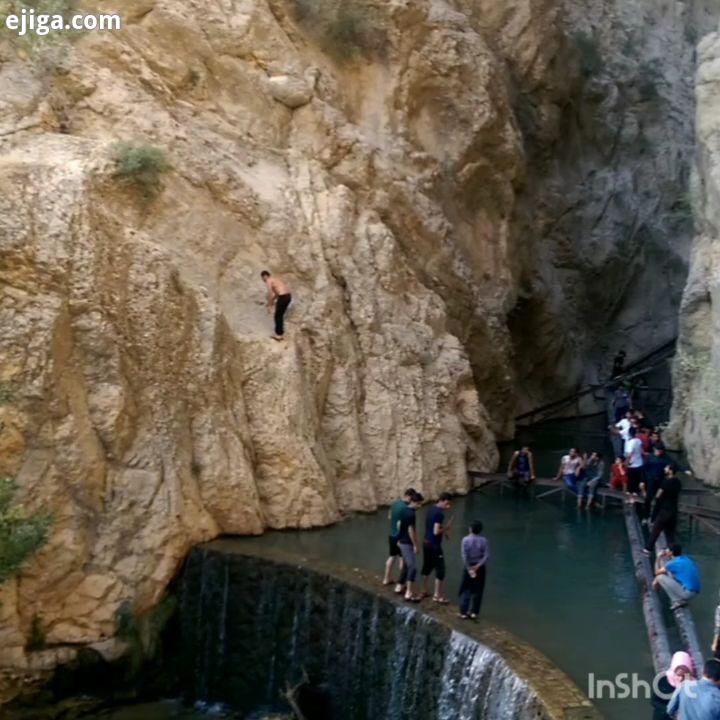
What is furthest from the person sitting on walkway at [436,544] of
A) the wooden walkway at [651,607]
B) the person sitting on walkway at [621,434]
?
the person sitting on walkway at [621,434]

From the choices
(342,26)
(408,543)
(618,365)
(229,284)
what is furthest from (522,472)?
(618,365)

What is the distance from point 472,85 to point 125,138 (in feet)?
35.5

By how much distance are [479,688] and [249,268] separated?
387 inches

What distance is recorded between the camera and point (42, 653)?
536 inches

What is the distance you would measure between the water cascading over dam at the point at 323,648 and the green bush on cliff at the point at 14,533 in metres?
2.75

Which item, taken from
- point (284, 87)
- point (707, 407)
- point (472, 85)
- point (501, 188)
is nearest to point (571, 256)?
point (501, 188)

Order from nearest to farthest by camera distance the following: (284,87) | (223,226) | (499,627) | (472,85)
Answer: (499,627)
(223,226)
(284,87)
(472,85)

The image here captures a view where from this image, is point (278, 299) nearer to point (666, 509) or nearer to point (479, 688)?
point (666, 509)

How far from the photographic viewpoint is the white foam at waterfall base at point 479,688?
1077 centimetres

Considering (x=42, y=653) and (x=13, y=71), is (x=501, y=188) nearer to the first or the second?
(x=13, y=71)

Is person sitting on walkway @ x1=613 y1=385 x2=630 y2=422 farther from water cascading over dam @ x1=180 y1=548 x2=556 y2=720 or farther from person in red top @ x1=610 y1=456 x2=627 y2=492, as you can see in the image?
water cascading over dam @ x1=180 y1=548 x2=556 y2=720

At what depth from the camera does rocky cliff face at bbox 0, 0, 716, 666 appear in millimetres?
14484

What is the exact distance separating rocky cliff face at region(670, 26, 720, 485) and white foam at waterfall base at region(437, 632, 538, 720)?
12007 millimetres

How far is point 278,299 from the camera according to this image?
58.0 feet
